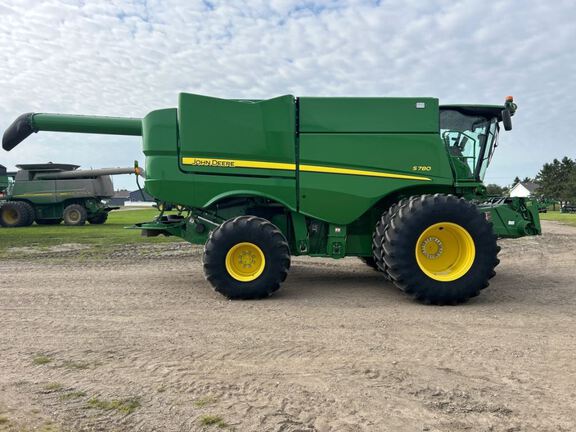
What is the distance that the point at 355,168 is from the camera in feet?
19.7

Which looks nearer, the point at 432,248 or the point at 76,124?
the point at 432,248

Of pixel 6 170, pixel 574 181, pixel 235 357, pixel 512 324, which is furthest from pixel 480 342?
pixel 574 181

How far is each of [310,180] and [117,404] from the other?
3.98 m

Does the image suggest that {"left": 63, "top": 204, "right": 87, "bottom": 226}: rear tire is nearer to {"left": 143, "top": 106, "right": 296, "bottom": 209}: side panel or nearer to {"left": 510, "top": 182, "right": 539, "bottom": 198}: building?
{"left": 143, "top": 106, "right": 296, "bottom": 209}: side panel

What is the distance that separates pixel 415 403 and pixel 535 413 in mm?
728

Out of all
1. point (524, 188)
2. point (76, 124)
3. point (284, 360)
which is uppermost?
point (524, 188)

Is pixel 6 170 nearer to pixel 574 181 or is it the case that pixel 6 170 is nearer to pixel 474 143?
pixel 474 143

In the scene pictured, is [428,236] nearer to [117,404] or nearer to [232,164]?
[232,164]

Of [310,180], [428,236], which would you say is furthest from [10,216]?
[428,236]

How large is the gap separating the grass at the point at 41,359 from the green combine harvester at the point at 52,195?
17.9 metres

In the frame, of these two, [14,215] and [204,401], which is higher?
[14,215]

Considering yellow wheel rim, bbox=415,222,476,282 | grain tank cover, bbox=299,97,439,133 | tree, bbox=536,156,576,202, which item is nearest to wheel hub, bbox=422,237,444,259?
yellow wheel rim, bbox=415,222,476,282

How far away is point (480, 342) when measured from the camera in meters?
3.94

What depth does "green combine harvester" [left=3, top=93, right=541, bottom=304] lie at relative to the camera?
5617 millimetres
